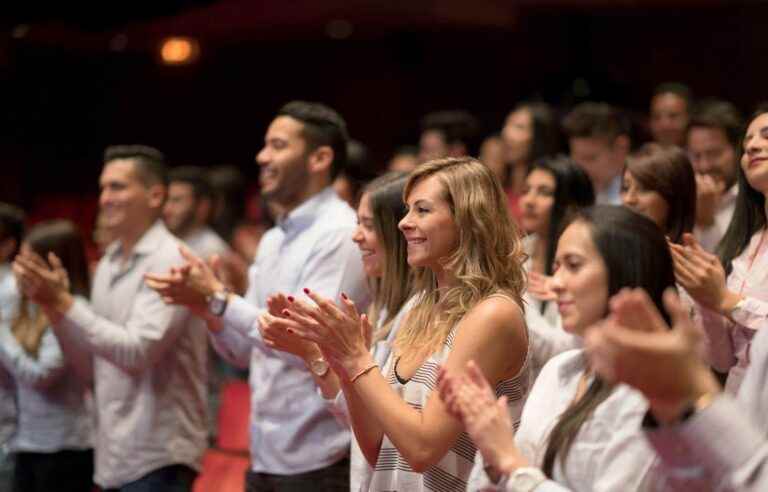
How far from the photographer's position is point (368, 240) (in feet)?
10.1

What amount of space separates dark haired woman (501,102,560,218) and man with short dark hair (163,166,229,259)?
4.72 feet

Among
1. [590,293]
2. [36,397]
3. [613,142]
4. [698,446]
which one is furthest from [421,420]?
[613,142]

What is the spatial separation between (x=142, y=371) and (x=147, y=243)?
1.45 feet

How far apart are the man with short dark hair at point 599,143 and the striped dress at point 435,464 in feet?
8.52

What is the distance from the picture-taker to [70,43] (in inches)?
341

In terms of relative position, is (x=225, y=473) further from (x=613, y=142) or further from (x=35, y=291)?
(x=613, y=142)

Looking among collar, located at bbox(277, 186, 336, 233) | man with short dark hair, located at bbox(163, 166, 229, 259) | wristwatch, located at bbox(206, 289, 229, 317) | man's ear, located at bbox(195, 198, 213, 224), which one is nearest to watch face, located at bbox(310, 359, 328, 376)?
wristwatch, located at bbox(206, 289, 229, 317)

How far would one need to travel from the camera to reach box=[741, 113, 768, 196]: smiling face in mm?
2932

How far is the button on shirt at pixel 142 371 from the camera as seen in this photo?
12.1 feet

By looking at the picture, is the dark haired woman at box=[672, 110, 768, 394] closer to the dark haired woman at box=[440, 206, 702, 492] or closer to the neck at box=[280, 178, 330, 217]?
the dark haired woman at box=[440, 206, 702, 492]

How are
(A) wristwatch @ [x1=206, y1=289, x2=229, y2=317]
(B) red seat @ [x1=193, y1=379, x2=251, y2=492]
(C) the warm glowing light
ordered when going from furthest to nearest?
1. (C) the warm glowing light
2. (B) red seat @ [x1=193, y1=379, x2=251, y2=492]
3. (A) wristwatch @ [x1=206, y1=289, x2=229, y2=317]

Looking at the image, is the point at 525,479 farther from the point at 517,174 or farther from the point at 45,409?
the point at 517,174

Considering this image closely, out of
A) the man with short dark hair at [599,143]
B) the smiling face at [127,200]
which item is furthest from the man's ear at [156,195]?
the man with short dark hair at [599,143]

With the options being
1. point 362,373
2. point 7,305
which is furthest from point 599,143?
point 362,373
